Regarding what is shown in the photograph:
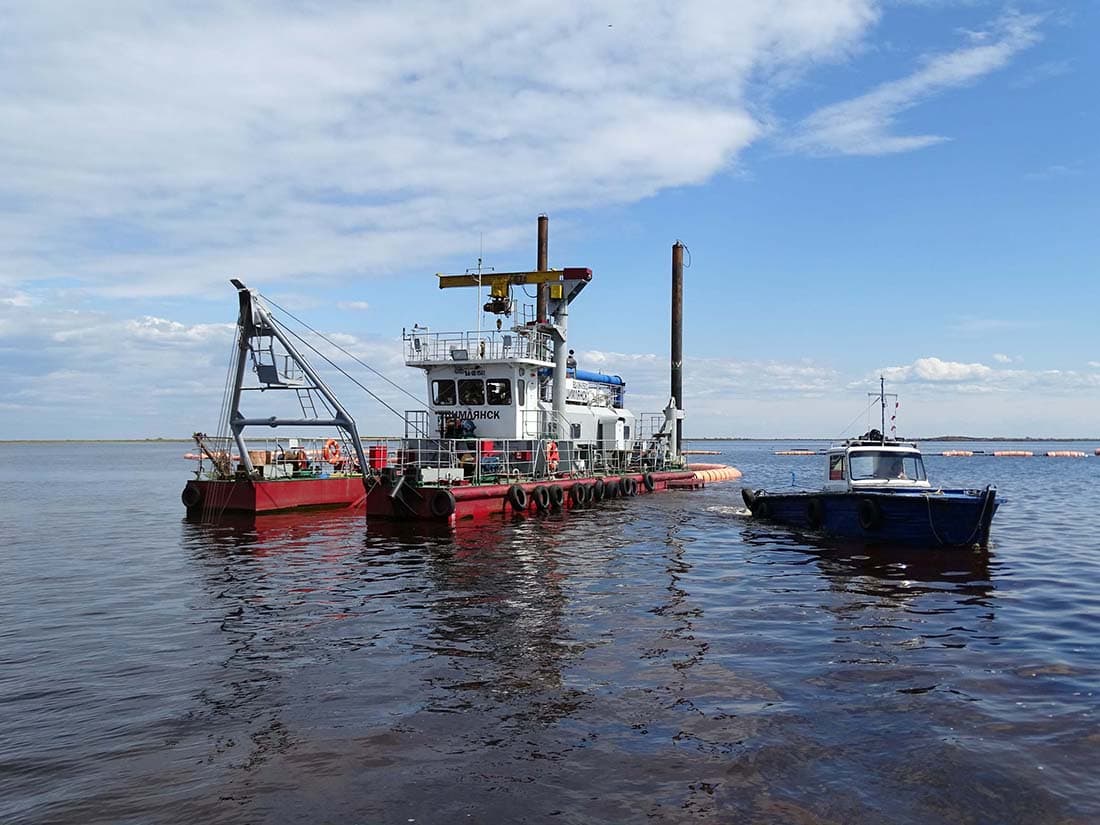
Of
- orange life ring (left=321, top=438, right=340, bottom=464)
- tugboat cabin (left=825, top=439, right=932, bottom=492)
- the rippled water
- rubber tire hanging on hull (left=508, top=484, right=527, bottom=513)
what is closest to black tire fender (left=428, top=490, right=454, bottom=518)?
rubber tire hanging on hull (left=508, top=484, right=527, bottom=513)

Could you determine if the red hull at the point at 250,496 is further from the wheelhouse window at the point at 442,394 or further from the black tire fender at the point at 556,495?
the black tire fender at the point at 556,495

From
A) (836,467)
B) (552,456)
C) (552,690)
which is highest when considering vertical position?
(552,456)

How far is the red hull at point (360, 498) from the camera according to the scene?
24156 millimetres

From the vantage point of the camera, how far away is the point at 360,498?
103 ft

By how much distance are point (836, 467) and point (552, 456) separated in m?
11.3

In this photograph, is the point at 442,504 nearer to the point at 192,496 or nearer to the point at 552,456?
the point at 552,456

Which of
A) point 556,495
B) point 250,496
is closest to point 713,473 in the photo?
point 556,495

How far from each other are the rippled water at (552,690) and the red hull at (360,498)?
5.34 metres

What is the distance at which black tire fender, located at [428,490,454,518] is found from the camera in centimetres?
2386

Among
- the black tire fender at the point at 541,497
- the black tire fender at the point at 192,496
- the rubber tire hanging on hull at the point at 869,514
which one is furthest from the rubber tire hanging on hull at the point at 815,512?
the black tire fender at the point at 192,496

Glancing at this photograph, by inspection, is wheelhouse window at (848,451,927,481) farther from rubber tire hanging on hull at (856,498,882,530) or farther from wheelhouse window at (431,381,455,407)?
wheelhouse window at (431,381,455,407)

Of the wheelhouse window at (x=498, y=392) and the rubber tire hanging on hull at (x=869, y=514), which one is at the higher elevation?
the wheelhouse window at (x=498, y=392)

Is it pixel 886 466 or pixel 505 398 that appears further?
pixel 505 398

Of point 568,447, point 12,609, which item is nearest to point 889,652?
point 12,609
